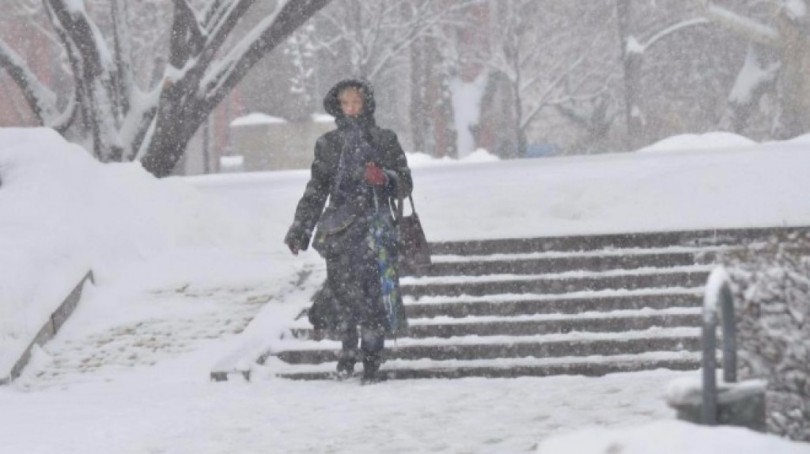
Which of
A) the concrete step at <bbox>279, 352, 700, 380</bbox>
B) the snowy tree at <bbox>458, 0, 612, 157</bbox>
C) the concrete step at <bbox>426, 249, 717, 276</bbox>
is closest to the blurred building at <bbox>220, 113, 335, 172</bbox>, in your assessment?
the snowy tree at <bbox>458, 0, 612, 157</bbox>

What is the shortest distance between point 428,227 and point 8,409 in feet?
19.1

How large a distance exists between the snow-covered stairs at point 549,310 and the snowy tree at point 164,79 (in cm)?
541

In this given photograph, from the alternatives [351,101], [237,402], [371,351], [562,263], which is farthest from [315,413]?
[562,263]

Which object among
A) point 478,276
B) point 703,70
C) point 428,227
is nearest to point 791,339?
point 478,276

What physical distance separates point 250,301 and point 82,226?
2142 millimetres

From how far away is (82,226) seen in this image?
1347 cm

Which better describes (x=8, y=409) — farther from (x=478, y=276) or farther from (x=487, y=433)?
(x=478, y=276)

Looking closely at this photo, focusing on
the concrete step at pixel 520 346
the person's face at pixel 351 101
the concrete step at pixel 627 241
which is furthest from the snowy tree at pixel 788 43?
the person's face at pixel 351 101

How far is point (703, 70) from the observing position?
41562 millimetres

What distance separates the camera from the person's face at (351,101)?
9602mm

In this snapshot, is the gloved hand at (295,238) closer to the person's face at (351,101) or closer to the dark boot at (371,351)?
the dark boot at (371,351)

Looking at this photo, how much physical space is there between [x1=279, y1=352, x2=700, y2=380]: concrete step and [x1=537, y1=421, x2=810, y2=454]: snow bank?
16.5 ft

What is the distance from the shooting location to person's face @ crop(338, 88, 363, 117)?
9.60m

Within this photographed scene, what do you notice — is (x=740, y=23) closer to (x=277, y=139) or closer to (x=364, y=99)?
(x=277, y=139)
